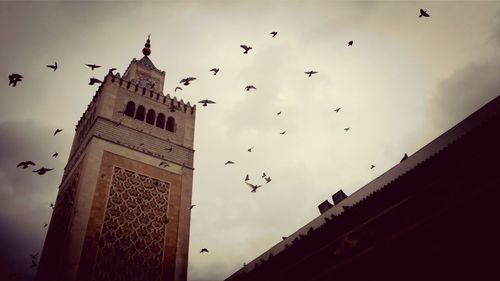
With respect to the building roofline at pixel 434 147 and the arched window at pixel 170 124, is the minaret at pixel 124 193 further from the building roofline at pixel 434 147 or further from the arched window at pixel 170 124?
the building roofline at pixel 434 147

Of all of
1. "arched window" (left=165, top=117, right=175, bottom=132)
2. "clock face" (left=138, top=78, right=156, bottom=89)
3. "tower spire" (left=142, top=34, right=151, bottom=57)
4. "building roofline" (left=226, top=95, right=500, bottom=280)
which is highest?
"tower spire" (left=142, top=34, right=151, bottom=57)

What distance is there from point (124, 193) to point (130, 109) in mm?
5259

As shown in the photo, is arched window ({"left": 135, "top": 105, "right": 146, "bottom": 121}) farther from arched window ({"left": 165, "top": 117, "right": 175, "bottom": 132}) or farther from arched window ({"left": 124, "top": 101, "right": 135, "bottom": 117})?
arched window ({"left": 165, "top": 117, "right": 175, "bottom": 132})

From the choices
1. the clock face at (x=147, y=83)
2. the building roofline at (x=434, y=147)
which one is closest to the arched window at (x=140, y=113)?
the clock face at (x=147, y=83)

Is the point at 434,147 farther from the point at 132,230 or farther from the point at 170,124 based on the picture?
the point at 170,124

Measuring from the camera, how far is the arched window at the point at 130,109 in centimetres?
2027

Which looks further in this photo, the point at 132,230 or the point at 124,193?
the point at 124,193

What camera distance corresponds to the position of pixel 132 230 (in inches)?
643

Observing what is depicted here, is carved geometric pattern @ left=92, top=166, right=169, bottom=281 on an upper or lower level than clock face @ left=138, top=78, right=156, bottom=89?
lower

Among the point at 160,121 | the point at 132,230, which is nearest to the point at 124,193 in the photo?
the point at 132,230

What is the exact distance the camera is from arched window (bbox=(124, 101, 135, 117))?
20.3 metres

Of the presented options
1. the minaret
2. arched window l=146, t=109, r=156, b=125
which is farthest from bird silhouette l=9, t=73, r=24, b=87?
arched window l=146, t=109, r=156, b=125

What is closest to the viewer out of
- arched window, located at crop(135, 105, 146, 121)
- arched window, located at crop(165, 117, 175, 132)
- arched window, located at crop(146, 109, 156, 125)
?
arched window, located at crop(135, 105, 146, 121)

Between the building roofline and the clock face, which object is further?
the clock face
